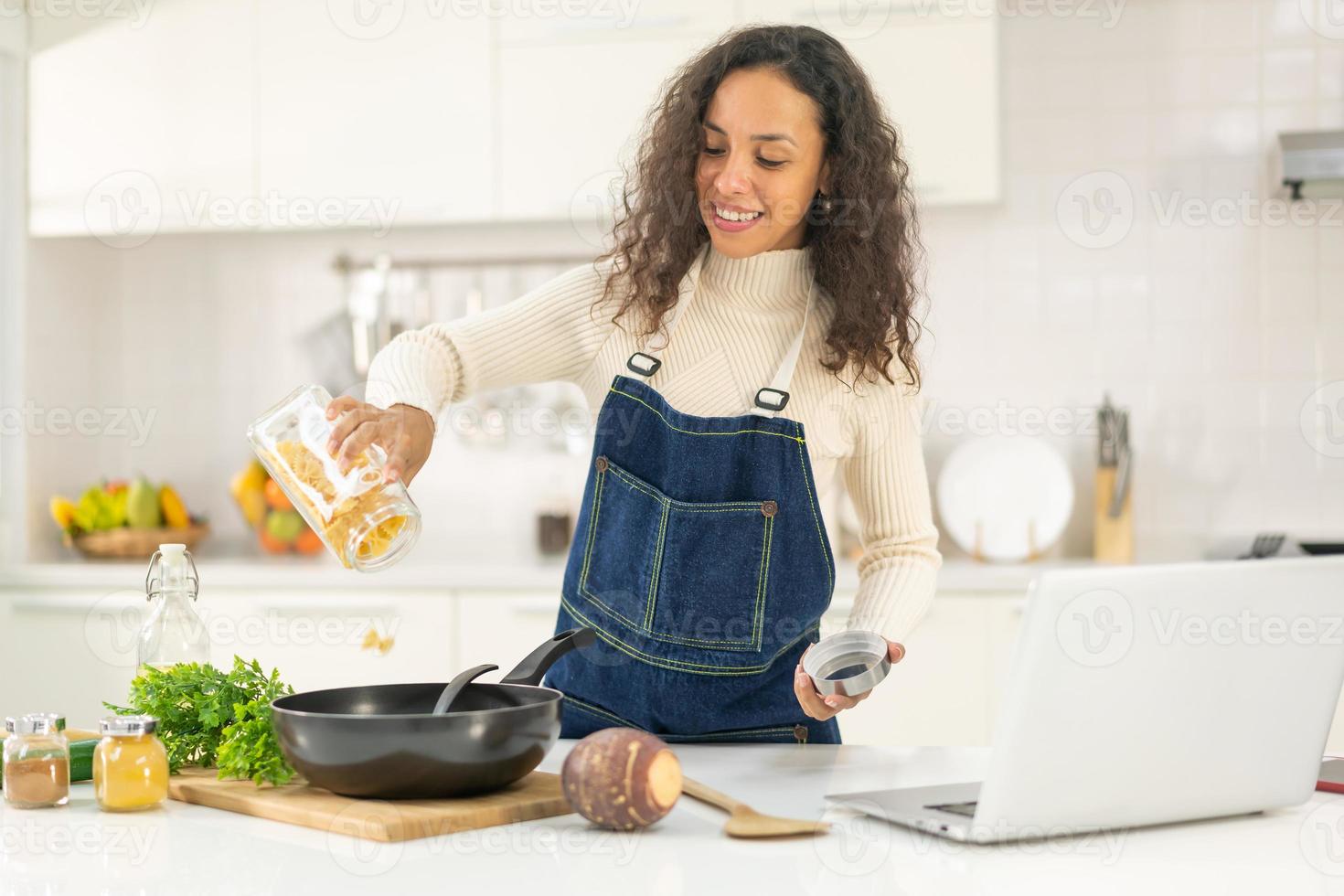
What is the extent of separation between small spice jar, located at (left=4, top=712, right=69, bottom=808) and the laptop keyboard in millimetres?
738

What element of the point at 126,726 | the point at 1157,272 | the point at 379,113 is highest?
the point at 379,113

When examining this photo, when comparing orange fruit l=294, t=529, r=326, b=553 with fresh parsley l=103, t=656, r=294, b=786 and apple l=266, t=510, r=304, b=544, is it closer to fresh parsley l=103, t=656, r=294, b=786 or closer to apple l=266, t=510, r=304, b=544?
apple l=266, t=510, r=304, b=544

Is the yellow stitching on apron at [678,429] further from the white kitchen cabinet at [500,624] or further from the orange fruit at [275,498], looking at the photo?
the orange fruit at [275,498]

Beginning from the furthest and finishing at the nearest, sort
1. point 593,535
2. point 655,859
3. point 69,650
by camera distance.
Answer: point 69,650 < point 593,535 < point 655,859

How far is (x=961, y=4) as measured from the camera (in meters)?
3.04

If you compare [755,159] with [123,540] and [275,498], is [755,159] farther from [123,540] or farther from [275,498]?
[123,540]

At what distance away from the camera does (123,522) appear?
340 cm

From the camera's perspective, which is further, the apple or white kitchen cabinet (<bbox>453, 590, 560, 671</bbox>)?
the apple

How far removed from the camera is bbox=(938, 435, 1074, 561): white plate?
3145 millimetres

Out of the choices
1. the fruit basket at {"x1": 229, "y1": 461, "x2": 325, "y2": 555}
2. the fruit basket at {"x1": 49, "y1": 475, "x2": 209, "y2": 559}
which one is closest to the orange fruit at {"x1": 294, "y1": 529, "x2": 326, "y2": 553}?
the fruit basket at {"x1": 229, "y1": 461, "x2": 325, "y2": 555}

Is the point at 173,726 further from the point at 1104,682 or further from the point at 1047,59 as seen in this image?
the point at 1047,59

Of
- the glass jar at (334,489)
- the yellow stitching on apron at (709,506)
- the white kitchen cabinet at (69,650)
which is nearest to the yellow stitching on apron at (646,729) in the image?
the yellow stitching on apron at (709,506)

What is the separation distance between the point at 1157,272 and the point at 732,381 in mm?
1964

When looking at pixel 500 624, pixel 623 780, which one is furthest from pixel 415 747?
pixel 500 624
